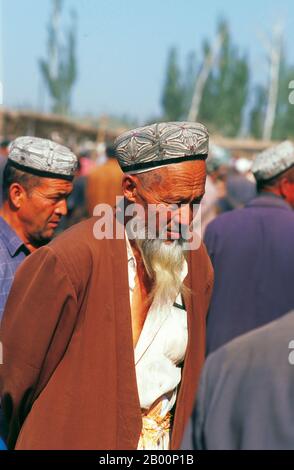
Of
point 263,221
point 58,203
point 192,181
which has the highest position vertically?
point 192,181

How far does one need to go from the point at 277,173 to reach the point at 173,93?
167 feet

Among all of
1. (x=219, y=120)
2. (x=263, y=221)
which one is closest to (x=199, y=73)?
(x=219, y=120)

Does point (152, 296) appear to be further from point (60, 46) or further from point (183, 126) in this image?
point (60, 46)

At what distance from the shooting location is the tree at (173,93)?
178 ft

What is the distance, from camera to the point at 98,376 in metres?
2.53

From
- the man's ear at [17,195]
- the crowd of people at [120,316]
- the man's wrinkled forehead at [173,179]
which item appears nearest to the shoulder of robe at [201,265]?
the crowd of people at [120,316]

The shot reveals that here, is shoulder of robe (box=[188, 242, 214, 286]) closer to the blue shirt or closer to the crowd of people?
the crowd of people

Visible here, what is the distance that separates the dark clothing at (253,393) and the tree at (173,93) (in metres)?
52.7

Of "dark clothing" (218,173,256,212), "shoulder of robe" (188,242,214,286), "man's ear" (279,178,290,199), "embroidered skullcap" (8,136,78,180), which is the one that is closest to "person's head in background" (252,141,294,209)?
"man's ear" (279,178,290,199)

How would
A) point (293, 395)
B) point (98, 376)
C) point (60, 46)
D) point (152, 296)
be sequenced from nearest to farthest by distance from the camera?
point (293, 395), point (98, 376), point (152, 296), point (60, 46)

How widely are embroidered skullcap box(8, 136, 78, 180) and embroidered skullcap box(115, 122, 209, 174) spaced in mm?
657

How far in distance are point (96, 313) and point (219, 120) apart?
5206 cm

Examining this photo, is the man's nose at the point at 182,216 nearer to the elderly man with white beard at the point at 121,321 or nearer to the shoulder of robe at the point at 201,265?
the elderly man with white beard at the point at 121,321

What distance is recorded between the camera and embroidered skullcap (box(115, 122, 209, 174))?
8.80 ft
